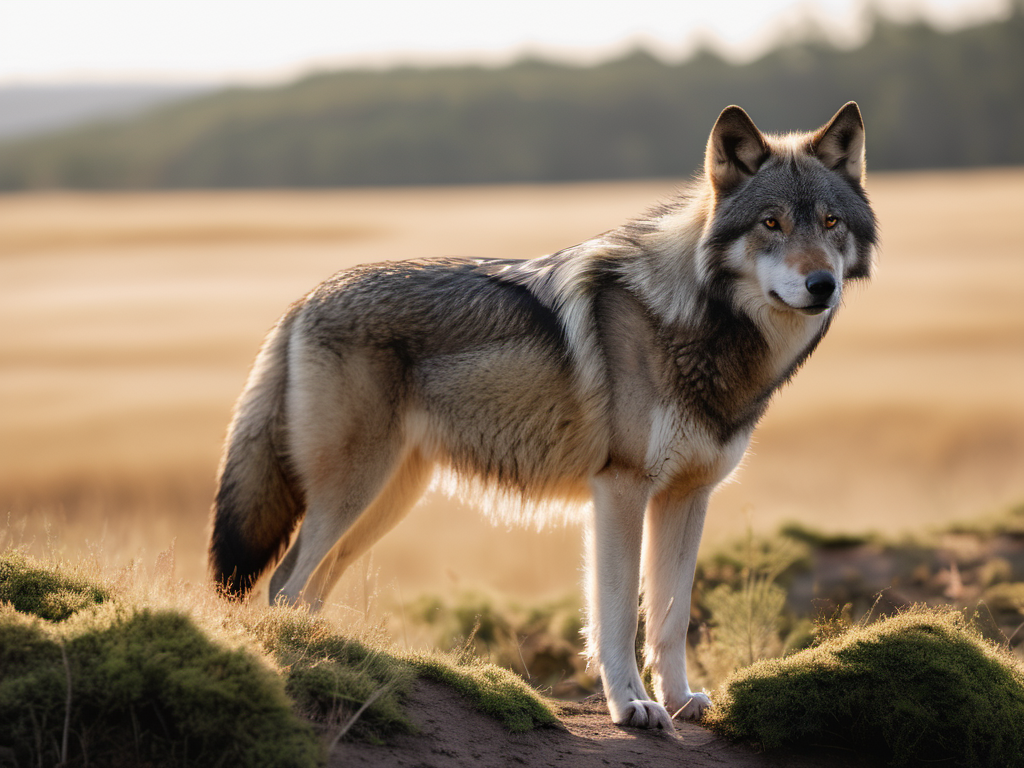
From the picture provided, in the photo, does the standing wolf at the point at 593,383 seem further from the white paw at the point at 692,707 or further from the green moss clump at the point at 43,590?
the green moss clump at the point at 43,590

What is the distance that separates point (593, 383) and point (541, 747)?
172 centimetres

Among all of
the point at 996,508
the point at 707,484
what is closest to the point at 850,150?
the point at 707,484

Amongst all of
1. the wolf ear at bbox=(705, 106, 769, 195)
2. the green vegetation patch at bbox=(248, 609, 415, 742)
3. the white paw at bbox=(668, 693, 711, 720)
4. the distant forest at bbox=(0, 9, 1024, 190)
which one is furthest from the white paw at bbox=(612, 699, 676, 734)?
the distant forest at bbox=(0, 9, 1024, 190)

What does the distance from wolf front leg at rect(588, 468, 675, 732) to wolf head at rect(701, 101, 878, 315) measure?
43.6 inches

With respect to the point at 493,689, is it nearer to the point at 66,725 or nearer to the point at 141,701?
the point at 141,701

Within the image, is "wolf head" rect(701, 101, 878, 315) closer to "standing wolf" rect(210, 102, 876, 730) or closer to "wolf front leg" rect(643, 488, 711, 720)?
"standing wolf" rect(210, 102, 876, 730)

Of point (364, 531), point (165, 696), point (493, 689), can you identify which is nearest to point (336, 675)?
point (165, 696)

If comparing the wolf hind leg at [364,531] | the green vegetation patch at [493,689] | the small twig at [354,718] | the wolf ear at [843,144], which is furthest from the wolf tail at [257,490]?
the wolf ear at [843,144]

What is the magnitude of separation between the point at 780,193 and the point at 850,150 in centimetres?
60

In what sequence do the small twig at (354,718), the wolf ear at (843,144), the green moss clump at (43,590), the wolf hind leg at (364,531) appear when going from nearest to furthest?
the small twig at (354,718) < the green moss clump at (43,590) < the wolf ear at (843,144) < the wolf hind leg at (364,531)

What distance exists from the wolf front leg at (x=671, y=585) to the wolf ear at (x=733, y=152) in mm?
1604

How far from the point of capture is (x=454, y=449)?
4.66 m

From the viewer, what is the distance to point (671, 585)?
4453 mm

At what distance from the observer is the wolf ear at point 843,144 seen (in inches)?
165
